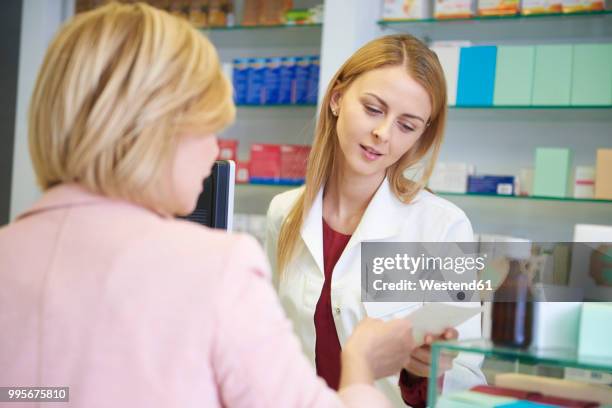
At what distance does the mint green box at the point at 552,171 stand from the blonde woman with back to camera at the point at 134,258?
3.03 meters

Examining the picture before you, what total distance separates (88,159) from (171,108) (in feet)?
0.40

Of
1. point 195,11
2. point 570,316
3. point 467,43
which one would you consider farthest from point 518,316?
point 195,11

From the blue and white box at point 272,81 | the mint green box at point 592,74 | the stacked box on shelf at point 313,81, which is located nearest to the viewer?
the mint green box at point 592,74

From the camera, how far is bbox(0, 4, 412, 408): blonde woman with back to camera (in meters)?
0.91

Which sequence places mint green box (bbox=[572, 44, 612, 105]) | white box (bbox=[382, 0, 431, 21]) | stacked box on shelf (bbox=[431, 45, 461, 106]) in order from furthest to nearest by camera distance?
white box (bbox=[382, 0, 431, 21]) → stacked box on shelf (bbox=[431, 45, 461, 106]) → mint green box (bbox=[572, 44, 612, 105])

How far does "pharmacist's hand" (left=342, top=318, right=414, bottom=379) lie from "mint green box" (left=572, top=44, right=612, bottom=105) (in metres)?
2.71

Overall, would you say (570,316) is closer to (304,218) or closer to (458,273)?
(458,273)

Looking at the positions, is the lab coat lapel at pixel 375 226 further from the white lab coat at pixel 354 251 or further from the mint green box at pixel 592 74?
the mint green box at pixel 592 74

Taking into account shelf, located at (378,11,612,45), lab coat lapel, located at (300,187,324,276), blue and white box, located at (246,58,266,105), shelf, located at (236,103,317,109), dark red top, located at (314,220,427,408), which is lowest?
dark red top, located at (314,220,427,408)

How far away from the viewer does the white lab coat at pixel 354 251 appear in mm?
2016

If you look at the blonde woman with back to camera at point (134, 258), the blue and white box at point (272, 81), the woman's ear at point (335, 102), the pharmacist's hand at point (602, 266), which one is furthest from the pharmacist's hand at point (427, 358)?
the blue and white box at point (272, 81)

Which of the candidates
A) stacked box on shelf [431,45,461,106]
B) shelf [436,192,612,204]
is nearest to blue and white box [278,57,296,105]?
stacked box on shelf [431,45,461,106]

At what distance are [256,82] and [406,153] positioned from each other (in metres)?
2.63

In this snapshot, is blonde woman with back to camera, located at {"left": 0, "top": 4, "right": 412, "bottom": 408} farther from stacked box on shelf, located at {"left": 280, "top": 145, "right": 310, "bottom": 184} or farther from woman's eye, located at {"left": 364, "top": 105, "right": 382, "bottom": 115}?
stacked box on shelf, located at {"left": 280, "top": 145, "right": 310, "bottom": 184}
